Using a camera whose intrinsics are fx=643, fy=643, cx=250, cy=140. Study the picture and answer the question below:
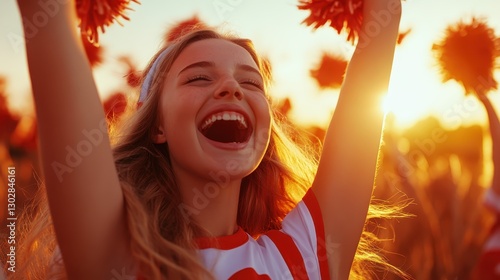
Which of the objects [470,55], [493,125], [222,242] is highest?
[470,55]

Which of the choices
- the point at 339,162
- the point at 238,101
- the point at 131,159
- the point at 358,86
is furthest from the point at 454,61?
the point at 131,159

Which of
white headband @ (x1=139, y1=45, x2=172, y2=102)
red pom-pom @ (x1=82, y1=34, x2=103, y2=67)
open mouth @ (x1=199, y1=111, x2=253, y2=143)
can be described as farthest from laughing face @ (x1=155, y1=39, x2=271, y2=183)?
red pom-pom @ (x1=82, y1=34, x2=103, y2=67)

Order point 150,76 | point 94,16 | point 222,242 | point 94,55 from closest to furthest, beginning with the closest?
point 94,16 → point 222,242 → point 150,76 → point 94,55

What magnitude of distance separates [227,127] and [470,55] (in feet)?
2.54

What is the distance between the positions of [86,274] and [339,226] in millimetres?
694

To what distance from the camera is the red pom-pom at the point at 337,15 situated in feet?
5.57

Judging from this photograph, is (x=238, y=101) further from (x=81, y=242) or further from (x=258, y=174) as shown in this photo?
(x=81, y=242)

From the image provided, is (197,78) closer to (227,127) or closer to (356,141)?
(227,127)

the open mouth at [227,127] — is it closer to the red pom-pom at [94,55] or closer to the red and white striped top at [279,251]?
the red and white striped top at [279,251]

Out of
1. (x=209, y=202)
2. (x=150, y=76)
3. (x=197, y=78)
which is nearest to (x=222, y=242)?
(x=209, y=202)

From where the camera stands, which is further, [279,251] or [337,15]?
[337,15]

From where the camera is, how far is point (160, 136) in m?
1.75

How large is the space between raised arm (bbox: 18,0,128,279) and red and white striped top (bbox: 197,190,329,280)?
11.7 inches

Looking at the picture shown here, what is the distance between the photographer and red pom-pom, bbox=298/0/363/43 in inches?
66.9
